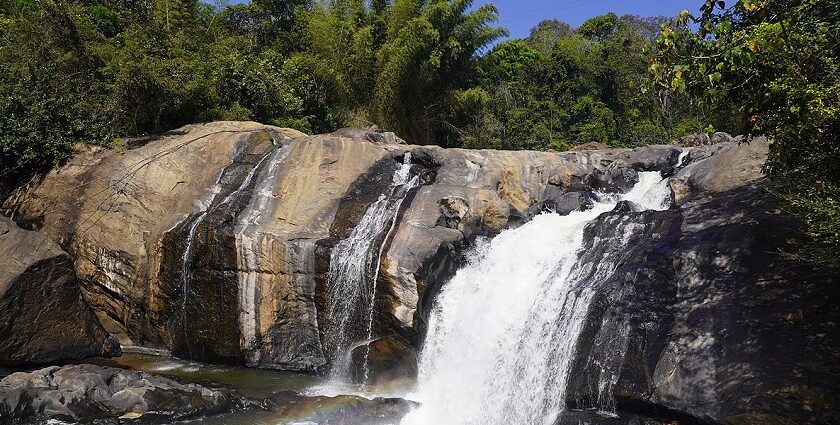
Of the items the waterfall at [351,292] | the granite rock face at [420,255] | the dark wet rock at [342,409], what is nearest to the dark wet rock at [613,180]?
the granite rock face at [420,255]

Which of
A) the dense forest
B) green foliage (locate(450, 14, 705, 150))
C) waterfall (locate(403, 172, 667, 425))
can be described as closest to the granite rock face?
waterfall (locate(403, 172, 667, 425))

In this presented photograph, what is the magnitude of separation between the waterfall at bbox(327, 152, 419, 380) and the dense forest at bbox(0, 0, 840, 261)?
18.2 ft

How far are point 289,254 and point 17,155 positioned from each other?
24.9 feet

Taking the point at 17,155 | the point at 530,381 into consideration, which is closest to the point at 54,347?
the point at 17,155

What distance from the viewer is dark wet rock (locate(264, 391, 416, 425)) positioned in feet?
29.5

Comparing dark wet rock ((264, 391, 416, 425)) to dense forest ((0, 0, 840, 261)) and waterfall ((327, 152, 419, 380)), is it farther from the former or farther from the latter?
dense forest ((0, 0, 840, 261))

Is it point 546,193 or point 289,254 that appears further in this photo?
point 546,193

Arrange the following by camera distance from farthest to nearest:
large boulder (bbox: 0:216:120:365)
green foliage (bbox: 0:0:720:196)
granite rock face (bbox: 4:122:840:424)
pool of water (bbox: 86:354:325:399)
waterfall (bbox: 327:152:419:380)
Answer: green foliage (bbox: 0:0:720:196)
waterfall (bbox: 327:152:419:380)
large boulder (bbox: 0:216:120:365)
pool of water (bbox: 86:354:325:399)
granite rock face (bbox: 4:122:840:424)

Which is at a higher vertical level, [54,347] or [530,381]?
[530,381]

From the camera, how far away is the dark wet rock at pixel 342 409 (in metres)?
9.00

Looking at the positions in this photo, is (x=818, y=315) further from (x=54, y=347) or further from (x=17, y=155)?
(x=17, y=155)

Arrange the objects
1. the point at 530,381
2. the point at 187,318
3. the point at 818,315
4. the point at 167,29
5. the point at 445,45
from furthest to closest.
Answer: the point at 445,45 < the point at 167,29 < the point at 187,318 < the point at 530,381 < the point at 818,315

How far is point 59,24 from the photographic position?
16.9m

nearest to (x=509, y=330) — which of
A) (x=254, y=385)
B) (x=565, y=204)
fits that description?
(x=565, y=204)
